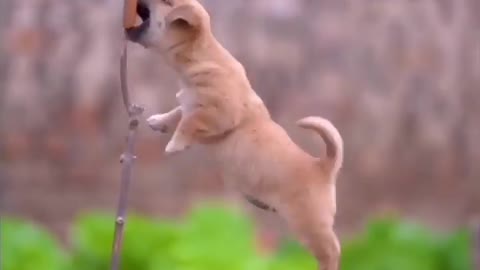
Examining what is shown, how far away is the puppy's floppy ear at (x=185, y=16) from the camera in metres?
0.72

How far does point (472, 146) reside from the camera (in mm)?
2352

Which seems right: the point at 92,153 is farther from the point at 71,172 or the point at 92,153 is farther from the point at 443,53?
the point at 443,53

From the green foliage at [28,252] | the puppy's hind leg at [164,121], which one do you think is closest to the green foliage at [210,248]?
the green foliage at [28,252]

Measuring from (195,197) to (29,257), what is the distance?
686 millimetres

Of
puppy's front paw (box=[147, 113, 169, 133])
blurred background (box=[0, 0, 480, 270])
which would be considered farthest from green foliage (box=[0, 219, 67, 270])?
puppy's front paw (box=[147, 113, 169, 133])

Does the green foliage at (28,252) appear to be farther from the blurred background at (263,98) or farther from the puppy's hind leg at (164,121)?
the puppy's hind leg at (164,121)

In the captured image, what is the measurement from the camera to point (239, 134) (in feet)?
2.38

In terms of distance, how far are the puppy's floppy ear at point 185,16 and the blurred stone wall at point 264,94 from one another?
4.71ft

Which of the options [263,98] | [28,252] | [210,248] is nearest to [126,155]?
[210,248]

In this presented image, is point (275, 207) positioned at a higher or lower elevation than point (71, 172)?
lower

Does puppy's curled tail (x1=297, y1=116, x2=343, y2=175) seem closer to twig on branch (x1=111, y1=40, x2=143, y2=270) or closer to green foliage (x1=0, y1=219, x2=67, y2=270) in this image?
twig on branch (x1=111, y1=40, x2=143, y2=270)

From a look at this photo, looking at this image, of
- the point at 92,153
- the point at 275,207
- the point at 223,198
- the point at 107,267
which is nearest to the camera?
the point at 275,207

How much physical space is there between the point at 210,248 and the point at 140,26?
0.70m

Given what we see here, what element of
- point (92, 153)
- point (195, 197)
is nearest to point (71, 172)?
point (92, 153)
